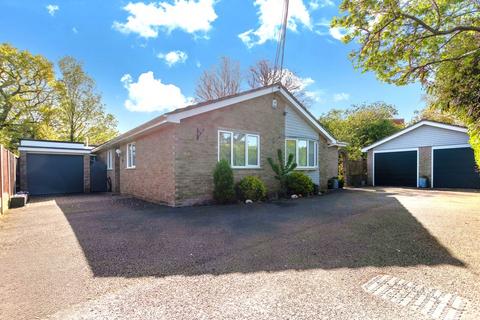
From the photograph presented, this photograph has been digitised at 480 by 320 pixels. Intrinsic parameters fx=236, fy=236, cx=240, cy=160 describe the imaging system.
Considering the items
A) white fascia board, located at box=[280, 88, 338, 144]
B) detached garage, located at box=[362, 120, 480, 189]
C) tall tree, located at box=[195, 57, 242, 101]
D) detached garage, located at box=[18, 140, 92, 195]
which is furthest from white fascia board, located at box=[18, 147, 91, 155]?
detached garage, located at box=[362, 120, 480, 189]

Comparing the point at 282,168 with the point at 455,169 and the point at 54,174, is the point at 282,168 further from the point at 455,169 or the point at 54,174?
the point at 54,174

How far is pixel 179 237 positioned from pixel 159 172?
4.77m

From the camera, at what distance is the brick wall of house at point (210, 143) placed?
8414 millimetres

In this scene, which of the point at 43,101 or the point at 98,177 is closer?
the point at 98,177

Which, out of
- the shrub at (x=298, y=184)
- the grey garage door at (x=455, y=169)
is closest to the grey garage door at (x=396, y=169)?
the grey garage door at (x=455, y=169)

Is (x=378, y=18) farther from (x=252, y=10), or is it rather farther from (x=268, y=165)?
(x=268, y=165)

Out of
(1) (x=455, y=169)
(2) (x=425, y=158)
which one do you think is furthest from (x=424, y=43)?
(2) (x=425, y=158)

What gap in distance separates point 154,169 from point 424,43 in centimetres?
942

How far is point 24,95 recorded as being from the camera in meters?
19.5

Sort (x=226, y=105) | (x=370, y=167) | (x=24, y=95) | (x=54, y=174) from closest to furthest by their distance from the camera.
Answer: (x=226, y=105)
(x=54, y=174)
(x=370, y=167)
(x=24, y=95)

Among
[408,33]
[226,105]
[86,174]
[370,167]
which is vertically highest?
[408,33]

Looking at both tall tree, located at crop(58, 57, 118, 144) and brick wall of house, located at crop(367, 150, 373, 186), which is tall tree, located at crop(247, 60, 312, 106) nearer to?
brick wall of house, located at crop(367, 150, 373, 186)

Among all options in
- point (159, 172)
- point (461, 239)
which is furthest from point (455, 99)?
point (159, 172)

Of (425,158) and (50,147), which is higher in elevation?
(50,147)
